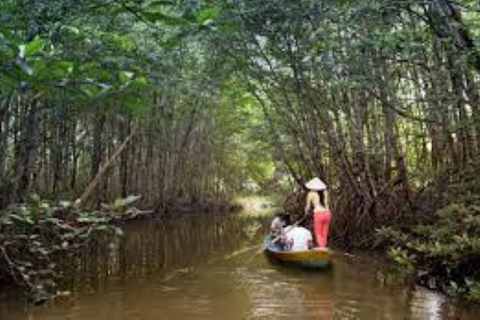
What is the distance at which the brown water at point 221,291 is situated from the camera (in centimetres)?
599

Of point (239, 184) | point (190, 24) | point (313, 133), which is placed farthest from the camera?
point (239, 184)

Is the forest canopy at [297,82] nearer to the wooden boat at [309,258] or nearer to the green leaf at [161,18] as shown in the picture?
the green leaf at [161,18]

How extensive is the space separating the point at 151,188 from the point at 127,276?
35.2 ft

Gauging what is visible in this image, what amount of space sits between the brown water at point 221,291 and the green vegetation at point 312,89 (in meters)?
0.52

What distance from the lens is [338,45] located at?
8672 mm

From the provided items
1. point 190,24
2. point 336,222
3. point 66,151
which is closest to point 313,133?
point 336,222

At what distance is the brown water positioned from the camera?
5.99m

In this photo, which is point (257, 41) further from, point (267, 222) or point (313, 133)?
point (267, 222)

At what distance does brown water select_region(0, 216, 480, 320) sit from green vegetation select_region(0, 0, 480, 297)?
1.70ft

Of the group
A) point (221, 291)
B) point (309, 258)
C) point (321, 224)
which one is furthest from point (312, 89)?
point (221, 291)

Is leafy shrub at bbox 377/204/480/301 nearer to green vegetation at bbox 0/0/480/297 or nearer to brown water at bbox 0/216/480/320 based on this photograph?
green vegetation at bbox 0/0/480/297

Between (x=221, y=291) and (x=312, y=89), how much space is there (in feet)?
15.9

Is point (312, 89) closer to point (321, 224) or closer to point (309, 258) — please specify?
point (321, 224)

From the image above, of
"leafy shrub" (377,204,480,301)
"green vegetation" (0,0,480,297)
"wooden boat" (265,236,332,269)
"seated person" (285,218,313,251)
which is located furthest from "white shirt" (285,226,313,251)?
"leafy shrub" (377,204,480,301)
